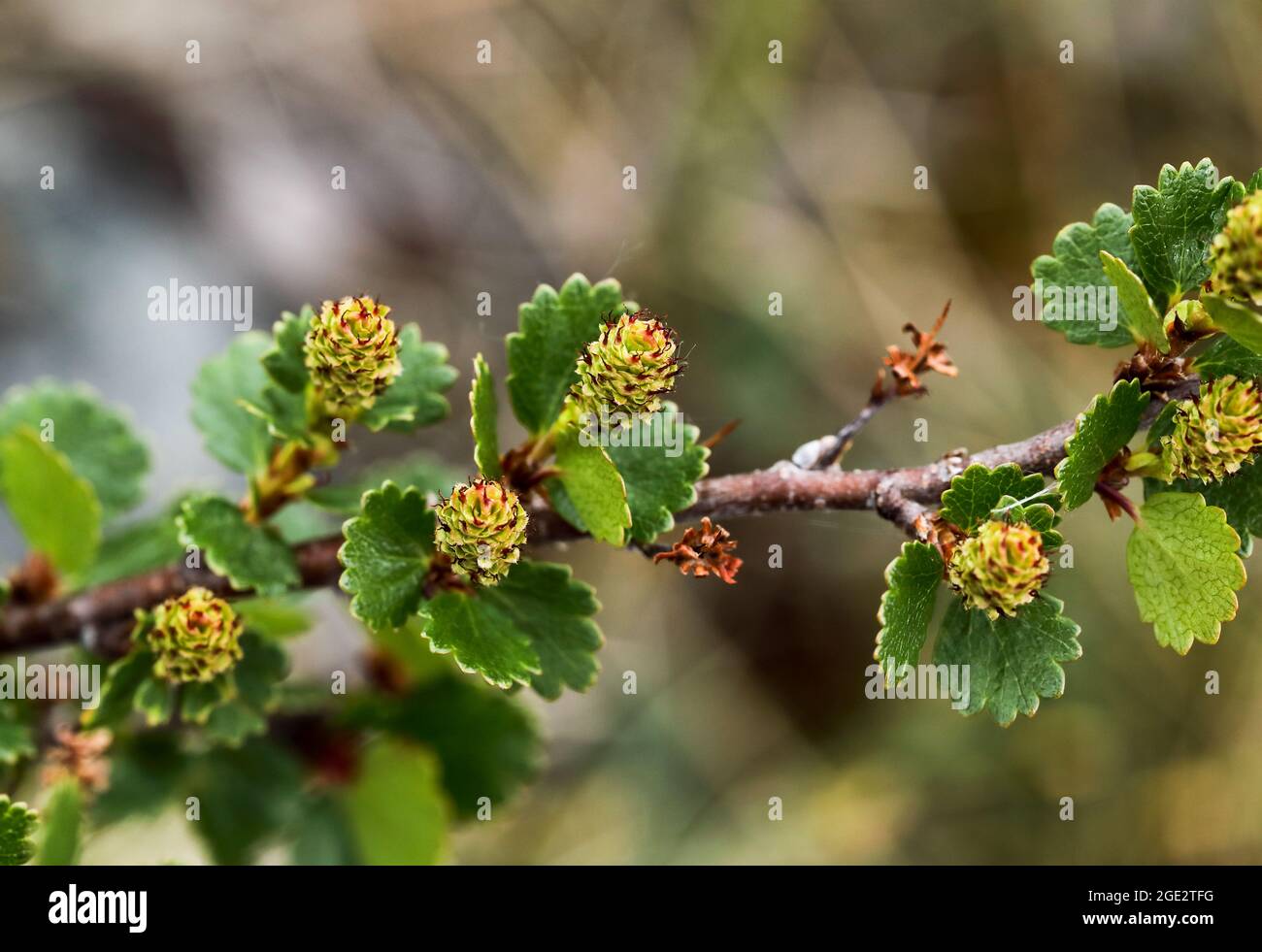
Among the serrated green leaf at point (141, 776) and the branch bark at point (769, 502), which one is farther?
the serrated green leaf at point (141, 776)

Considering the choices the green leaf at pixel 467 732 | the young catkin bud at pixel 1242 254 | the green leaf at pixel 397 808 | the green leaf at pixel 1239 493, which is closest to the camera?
the young catkin bud at pixel 1242 254

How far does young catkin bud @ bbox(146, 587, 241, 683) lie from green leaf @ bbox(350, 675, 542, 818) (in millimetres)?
595

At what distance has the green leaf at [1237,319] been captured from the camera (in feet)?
3.12

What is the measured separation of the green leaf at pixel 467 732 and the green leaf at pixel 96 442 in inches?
21.3

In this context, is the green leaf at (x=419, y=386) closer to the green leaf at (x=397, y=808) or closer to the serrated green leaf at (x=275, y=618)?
the serrated green leaf at (x=275, y=618)

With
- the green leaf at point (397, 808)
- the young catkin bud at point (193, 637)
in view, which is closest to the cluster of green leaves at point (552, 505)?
the young catkin bud at point (193, 637)

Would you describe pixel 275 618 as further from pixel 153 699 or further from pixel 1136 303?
pixel 1136 303

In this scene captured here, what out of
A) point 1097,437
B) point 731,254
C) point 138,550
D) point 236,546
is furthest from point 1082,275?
point 731,254

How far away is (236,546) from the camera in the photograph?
1268mm

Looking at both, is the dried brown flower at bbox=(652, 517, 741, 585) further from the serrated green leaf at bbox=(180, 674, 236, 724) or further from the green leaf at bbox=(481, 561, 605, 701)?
the serrated green leaf at bbox=(180, 674, 236, 724)

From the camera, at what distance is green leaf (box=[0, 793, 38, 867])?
110 centimetres

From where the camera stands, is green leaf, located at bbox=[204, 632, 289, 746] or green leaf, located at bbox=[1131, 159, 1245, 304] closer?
green leaf, located at bbox=[1131, 159, 1245, 304]

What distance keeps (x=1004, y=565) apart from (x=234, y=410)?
1046mm

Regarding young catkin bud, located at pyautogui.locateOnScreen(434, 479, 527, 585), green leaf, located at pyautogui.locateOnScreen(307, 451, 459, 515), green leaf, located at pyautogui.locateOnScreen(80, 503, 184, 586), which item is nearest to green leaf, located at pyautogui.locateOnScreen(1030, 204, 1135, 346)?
young catkin bud, located at pyautogui.locateOnScreen(434, 479, 527, 585)
